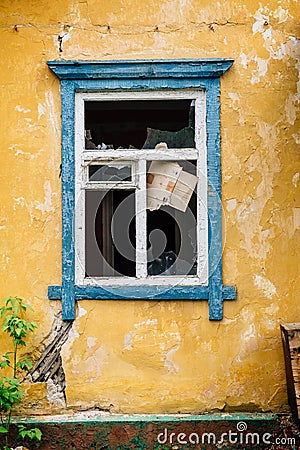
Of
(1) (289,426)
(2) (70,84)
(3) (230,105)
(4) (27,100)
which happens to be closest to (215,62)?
(3) (230,105)

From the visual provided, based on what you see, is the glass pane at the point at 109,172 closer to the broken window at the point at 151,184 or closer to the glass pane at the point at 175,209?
the broken window at the point at 151,184

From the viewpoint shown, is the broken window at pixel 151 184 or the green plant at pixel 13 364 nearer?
the green plant at pixel 13 364

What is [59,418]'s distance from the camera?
17.9 feet

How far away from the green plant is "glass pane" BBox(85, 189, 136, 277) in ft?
2.27

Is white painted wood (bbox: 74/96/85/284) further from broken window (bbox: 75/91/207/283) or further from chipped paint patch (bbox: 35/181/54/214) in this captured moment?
chipped paint patch (bbox: 35/181/54/214)

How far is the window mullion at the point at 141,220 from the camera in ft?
18.6

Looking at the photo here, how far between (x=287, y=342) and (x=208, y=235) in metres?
0.98

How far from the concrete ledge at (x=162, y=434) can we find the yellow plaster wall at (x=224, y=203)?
0.16 meters

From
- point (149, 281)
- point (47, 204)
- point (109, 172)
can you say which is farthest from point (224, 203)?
point (47, 204)

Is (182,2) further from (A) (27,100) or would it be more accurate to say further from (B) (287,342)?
(B) (287,342)

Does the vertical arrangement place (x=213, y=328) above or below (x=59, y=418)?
above

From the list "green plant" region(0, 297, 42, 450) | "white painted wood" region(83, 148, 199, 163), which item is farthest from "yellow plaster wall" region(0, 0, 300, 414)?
"white painted wood" region(83, 148, 199, 163)

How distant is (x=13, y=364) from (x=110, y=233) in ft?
6.81

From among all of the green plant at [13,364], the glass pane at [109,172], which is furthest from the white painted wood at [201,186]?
the green plant at [13,364]
